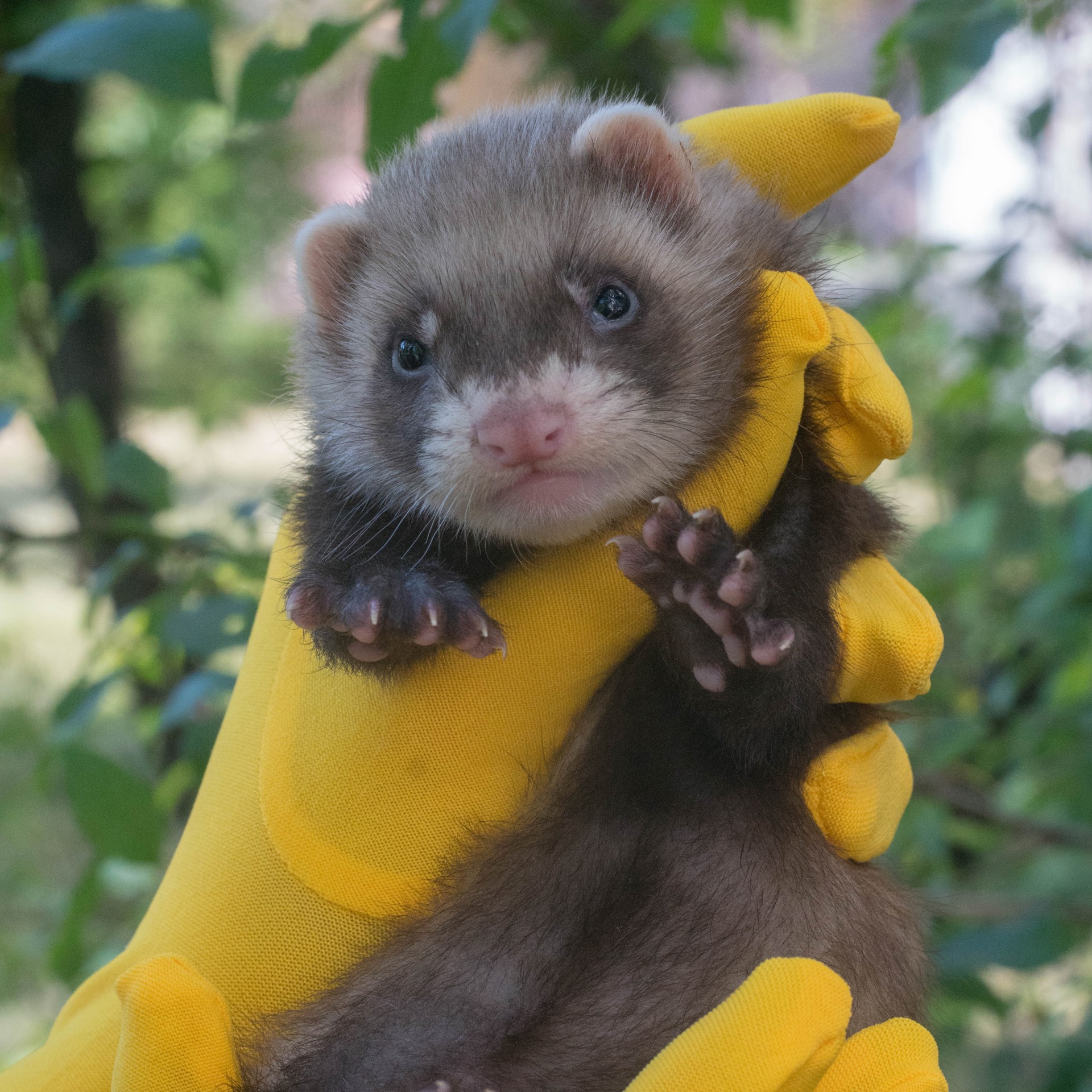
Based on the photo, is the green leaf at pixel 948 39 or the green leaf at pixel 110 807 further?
the green leaf at pixel 110 807

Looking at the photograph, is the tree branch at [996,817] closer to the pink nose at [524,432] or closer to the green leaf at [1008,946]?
the green leaf at [1008,946]

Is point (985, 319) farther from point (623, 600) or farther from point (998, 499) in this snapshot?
point (623, 600)

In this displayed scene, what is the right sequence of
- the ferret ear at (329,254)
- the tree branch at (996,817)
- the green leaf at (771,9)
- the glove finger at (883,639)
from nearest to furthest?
1. the glove finger at (883,639)
2. the ferret ear at (329,254)
3. the green leaf at (771,9)
4. the tree branch at (996,817)

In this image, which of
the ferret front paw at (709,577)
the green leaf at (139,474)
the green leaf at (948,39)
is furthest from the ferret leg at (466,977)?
A: the green leaf at (948,39)

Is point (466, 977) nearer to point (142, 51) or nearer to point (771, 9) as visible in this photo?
point (142, 51)

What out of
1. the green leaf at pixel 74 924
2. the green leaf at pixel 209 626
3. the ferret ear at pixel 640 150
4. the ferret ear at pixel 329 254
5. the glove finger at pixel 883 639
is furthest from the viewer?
the green leaf at pixel 74 924

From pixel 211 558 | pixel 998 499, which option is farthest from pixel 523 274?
pixel 998 499

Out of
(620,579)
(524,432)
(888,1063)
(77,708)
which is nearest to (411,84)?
(524,432)

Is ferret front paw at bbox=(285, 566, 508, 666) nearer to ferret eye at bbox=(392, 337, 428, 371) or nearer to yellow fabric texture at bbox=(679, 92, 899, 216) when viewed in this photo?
ferret eye at bbox=(392, 337, 428, 371)
